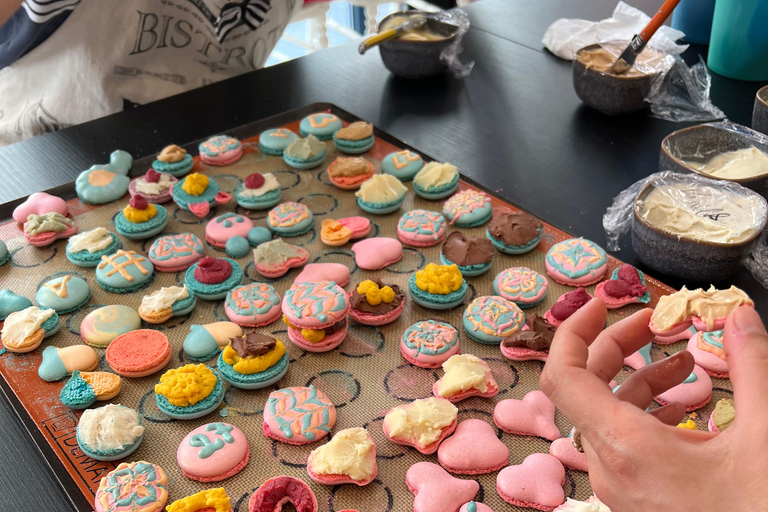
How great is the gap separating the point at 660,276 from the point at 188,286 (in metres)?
0.89

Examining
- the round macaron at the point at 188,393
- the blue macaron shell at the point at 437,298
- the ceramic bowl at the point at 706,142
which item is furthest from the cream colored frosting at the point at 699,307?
the round macaron at the point at 188,393

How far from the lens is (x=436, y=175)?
1.51 m

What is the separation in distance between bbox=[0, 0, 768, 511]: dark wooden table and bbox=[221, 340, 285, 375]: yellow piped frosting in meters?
0.64

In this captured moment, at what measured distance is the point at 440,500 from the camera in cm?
91

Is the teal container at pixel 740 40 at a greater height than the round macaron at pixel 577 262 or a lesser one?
greater

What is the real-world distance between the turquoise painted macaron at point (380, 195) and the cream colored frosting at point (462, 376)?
481mm

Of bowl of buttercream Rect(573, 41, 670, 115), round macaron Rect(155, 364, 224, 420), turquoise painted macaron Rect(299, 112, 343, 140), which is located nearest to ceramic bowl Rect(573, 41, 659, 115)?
bowl of buttercream Rect(573, 41, 670, 115)

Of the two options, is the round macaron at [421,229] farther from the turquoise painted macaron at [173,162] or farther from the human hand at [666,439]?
the human hand at [666,439]

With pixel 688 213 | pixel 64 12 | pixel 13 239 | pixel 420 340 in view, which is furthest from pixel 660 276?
pixel 64 12

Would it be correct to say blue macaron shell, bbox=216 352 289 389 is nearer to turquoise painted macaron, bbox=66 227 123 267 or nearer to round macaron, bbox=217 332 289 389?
round macaron, bbox=217 332 289 389

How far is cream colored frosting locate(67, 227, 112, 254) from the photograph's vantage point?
138 centimetres

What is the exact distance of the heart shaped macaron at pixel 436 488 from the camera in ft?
2.98

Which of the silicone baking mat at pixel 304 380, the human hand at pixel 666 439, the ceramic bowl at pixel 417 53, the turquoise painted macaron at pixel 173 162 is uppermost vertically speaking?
the human hand at pixel 666 439

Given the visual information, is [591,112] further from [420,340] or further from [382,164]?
[420,340]
